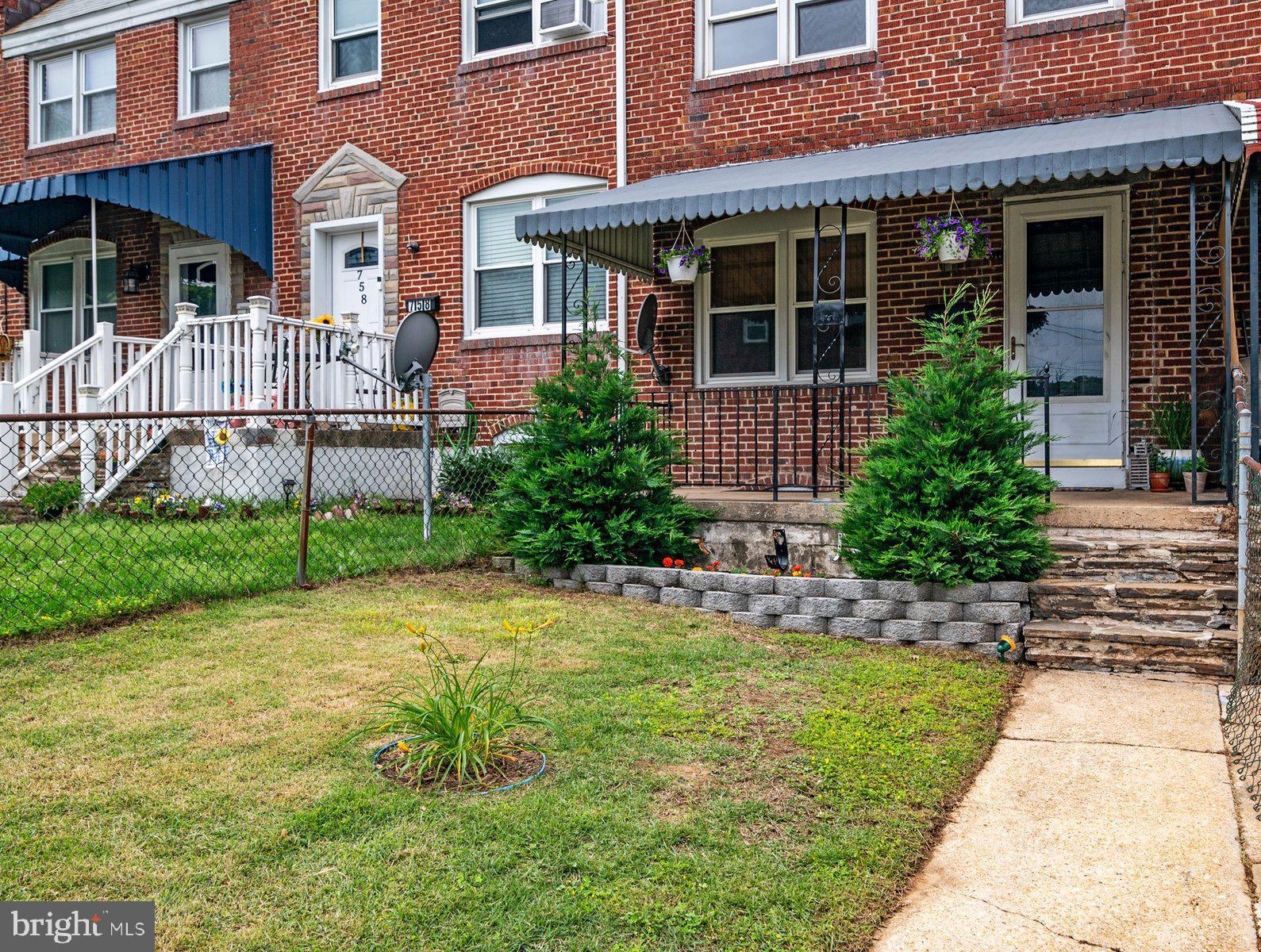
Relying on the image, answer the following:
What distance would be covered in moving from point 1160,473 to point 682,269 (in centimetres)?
437

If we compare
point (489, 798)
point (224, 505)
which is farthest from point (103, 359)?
point (489, 798)

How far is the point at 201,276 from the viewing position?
13.0 meters

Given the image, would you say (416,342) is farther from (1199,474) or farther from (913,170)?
(1199,474)

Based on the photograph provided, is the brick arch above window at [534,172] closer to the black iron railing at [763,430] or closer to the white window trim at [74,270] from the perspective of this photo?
the black iron railing at [763,430]

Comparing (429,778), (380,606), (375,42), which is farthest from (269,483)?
(429,778)

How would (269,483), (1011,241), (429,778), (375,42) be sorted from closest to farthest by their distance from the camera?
(429,778), (1011,241), (269,483), (375,42)

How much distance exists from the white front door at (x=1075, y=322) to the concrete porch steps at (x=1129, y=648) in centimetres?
340

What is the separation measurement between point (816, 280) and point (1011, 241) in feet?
9.08

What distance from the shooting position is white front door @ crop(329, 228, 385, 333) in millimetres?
11852

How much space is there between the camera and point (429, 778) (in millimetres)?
3486

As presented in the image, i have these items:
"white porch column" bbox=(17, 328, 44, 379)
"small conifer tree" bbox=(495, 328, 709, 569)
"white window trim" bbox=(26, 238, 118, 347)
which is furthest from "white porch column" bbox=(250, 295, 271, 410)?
"white window trim" bbox=(26, 238, 118, 347)

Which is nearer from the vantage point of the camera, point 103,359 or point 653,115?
point 103,359

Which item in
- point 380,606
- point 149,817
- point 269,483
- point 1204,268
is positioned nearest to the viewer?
point 149,817

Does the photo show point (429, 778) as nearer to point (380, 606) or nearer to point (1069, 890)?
point (1069, 890)
